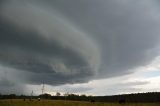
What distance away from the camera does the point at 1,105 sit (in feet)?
84.9

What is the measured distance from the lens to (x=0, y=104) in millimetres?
26078

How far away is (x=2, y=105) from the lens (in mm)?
25969

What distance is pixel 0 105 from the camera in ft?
84.0

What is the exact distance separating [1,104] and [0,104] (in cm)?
21

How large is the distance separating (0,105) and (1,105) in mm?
270

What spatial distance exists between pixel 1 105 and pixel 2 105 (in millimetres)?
114

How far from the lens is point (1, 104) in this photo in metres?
26.3

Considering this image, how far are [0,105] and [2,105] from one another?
373 millimetres

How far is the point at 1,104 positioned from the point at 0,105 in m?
0.68
